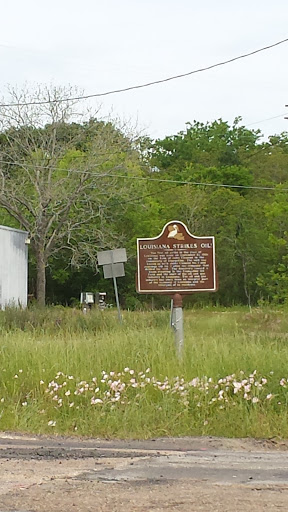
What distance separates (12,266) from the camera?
31719 mm

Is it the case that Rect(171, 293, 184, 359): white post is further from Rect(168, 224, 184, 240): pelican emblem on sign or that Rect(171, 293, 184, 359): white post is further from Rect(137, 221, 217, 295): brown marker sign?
Rect(168, 224, 184, 240): pelican emblem on sign

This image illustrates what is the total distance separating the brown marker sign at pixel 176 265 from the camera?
45.1 ft

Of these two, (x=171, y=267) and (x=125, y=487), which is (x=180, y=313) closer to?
(x=171, y=267)

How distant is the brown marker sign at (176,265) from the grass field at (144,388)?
2.87 feet

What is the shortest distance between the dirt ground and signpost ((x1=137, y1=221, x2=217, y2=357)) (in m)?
4.15

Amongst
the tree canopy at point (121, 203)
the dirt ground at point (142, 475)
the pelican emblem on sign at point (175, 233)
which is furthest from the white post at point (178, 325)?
the tree canopy at point (121, 203)

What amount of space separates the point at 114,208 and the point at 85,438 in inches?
1463

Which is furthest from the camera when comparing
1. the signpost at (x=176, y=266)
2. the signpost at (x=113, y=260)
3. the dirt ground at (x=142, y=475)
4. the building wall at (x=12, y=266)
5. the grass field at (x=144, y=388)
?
the building wall at (x=12, y=266)

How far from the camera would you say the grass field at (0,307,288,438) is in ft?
33.8

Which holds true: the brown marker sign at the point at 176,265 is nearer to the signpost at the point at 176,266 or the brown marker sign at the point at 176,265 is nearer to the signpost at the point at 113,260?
the signpost at the point at 176,266

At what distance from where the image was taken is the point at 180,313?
13586 mm

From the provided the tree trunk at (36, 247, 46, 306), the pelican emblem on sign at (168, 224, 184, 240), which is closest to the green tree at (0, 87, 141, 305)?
the tree trunk at (36, 247, 46, 306)

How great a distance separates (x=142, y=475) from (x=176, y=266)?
21.0ft

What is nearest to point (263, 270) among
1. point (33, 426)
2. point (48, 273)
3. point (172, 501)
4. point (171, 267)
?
point (48, 273)
